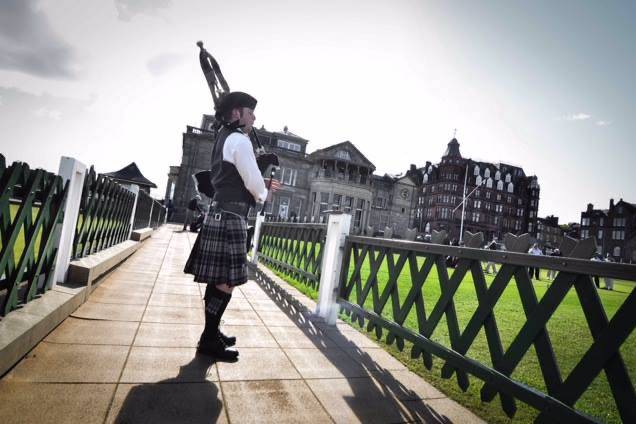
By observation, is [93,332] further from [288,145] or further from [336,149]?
[288,145]

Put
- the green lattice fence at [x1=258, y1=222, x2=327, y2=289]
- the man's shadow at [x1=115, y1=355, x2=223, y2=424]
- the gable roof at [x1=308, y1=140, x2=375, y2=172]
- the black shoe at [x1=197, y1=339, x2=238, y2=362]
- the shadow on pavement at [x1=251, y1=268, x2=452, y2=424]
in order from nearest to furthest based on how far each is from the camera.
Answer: the man's shadow at [x1=115, y1=355, x2=223, y2=424] → the shadow on pavement at [x1=251, y1=268, x2=452, y2=424] → the black shoe at [x1=197, y1=339, x2=238, y2=362] → the green lattice fence at [x1=258, y1=222, x2=327, y2=289] → the gable roof at [x1=308, y1=140, x2=375, y2=172]

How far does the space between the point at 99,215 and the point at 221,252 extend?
2791 millimetres

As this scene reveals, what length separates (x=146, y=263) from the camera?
670 cm

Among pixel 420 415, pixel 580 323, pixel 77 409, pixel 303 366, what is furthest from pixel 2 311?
pixel 580 323

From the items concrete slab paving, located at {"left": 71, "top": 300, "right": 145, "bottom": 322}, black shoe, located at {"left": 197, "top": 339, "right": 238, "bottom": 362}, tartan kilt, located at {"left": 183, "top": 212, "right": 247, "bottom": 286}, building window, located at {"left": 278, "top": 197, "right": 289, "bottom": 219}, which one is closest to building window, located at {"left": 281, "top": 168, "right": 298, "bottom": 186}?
building window, located at {"left": 278, "top": 197, "right": 289, "bottom": 219}

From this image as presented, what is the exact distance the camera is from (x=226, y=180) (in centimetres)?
284

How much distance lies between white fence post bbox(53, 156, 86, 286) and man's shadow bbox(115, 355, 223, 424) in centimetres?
200

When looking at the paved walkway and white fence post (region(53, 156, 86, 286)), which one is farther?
white fence post (region(53, 156, 86, 286))

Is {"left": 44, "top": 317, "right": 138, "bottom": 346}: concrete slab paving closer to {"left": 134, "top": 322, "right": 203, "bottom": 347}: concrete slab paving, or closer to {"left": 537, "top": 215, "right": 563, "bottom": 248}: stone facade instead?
{"left": 134, "top": 322, "right": 203, "bottom": 347}: concrete slab paving

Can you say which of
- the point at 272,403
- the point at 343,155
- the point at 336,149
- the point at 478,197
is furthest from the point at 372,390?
the point at 478,197

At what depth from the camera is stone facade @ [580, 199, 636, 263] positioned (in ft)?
229

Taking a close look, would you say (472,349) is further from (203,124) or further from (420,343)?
(203,124)

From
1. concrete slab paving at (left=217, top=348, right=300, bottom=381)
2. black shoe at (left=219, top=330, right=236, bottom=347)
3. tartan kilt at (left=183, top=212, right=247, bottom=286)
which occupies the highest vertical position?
tartan kilt at (left=183, top=212, right=247, bottom=286)

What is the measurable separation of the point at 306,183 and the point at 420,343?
35833 millimetres
